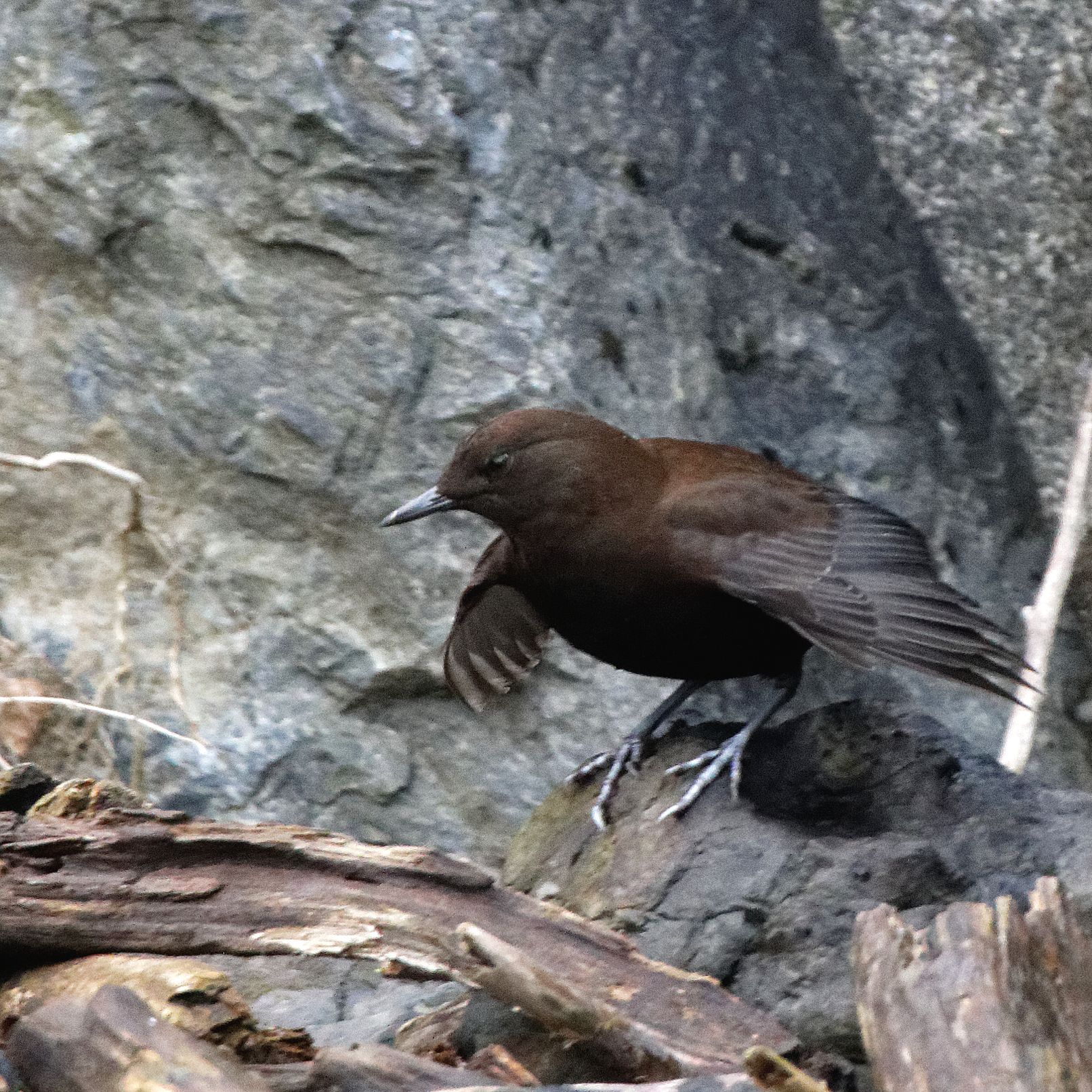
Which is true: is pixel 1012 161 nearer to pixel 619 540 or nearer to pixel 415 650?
pixel 619 540

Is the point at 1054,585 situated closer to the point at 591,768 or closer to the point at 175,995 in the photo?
the point at 591,768

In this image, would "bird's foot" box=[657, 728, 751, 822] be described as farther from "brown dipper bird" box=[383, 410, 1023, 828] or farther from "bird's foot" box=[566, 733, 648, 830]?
"bird's foot" box=[566, 733, 648, 830]

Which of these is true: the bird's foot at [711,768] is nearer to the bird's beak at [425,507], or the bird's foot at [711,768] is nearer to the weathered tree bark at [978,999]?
the bird's beak at [425,507]

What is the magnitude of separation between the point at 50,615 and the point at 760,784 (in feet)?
6.70

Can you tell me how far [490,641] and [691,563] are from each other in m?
0.75

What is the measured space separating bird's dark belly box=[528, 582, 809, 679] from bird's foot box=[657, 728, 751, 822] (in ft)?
0.62

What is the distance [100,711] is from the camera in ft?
13.2

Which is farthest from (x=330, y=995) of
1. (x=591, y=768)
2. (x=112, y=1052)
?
(x=112, y=1052)

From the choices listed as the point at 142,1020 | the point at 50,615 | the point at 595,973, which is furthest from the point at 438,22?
the point at 142,1020

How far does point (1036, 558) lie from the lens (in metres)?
4.82

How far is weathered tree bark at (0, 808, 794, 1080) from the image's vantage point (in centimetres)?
279

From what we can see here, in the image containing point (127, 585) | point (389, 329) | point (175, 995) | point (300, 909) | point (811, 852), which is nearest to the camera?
point (175, 995)

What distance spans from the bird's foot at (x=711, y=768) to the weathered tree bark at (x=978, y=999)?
104 centimetres

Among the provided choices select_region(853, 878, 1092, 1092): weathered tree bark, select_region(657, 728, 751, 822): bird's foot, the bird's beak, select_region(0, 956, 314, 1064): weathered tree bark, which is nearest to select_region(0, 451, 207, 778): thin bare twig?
the bird's beak
